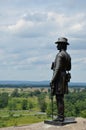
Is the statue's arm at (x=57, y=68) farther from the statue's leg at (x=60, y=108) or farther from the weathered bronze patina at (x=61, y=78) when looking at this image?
the statue's leg at (x=60, y=108)

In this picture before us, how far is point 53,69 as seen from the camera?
15586mm

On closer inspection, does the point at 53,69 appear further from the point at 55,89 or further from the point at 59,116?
the point at 59,116

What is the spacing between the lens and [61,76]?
15.3 meters

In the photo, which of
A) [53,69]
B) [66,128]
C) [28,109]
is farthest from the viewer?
[28,109]

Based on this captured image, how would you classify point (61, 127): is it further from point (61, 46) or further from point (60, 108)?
point (61, 46)

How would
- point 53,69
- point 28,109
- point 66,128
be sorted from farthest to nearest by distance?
point 28,109 < point 53,69 < point 66,128

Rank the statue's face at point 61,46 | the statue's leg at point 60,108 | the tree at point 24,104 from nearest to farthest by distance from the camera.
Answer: the statue's leg at point 60,108
the statue's face at point 61,46
the tree at point 24,104

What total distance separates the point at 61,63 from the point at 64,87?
90cm

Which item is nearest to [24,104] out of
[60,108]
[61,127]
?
[60,108]

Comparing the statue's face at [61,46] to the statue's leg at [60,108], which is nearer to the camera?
the statue's leg at [60,108]

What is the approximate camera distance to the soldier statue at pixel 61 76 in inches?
599

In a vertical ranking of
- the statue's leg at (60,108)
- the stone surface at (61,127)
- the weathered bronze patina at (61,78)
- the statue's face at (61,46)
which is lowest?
the stone surface at (61,127)

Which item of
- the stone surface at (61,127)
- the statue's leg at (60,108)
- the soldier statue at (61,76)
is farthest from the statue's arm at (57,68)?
the stone surface at (61,127)

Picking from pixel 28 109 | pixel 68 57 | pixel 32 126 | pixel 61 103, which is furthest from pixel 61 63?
pixel 28 109
